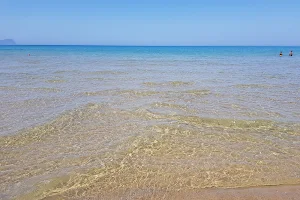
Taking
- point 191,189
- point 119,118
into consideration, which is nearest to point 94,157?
point 191,189

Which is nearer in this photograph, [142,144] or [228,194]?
[228,194]

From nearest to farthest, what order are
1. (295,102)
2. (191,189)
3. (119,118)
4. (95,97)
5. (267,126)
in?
(191,189) < (267,126) < (119,118) < (295,102) < (95,97)

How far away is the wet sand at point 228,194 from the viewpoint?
14.3ft

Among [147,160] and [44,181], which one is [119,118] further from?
[44,181]

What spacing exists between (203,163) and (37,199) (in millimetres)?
3453

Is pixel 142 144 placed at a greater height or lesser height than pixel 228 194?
greater

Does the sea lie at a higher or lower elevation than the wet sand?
higher

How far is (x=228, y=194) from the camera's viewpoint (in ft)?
14.6

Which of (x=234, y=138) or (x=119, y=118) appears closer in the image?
(x=234, y=138)

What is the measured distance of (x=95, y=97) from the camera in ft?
39.3

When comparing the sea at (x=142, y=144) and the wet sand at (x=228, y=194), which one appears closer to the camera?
the wet sand at (x=228, y=194)

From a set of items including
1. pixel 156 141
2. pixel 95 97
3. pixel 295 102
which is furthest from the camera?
pixel 95 97

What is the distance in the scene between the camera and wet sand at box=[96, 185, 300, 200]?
437cm

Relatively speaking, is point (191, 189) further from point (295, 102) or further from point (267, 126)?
point (295, 102)
